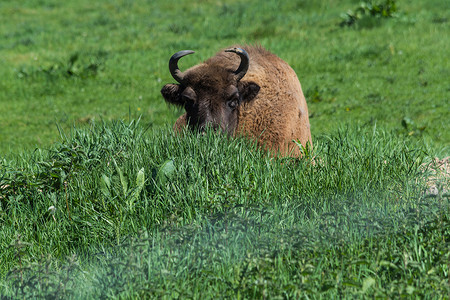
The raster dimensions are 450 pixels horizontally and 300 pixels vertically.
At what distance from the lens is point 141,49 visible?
15.2 metres


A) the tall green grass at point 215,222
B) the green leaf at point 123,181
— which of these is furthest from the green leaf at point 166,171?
the green leaf at point 123,181

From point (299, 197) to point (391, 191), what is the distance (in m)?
0.79

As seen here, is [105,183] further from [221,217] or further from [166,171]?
[221,217]

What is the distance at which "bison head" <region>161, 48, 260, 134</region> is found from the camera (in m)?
6.21

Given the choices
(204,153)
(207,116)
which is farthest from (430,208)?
(207,116)

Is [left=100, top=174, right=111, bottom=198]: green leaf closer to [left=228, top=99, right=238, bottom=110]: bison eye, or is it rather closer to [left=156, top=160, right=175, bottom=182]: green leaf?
[left=156, top=160, right=175, bottom=182]: green leaf

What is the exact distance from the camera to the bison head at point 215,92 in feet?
20.4

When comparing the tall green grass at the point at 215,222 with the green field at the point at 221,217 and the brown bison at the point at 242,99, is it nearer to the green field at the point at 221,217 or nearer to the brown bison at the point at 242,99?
the green field at the point at 221,217

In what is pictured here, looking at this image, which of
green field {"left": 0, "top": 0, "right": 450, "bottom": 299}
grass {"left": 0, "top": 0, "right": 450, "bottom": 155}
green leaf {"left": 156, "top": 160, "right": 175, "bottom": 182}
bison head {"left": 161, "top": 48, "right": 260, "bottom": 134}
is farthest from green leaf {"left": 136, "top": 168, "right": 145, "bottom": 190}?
grass {"left": 0, "top": 0, "right": 450, "bottom": 155}

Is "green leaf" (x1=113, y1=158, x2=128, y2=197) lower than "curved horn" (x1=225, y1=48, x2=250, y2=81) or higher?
lower

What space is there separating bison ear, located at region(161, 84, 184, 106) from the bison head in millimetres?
131

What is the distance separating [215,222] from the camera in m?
4.30

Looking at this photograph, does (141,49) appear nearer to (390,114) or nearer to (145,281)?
(390,114)

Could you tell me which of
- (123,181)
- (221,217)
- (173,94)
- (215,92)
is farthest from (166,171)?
(173,94)
